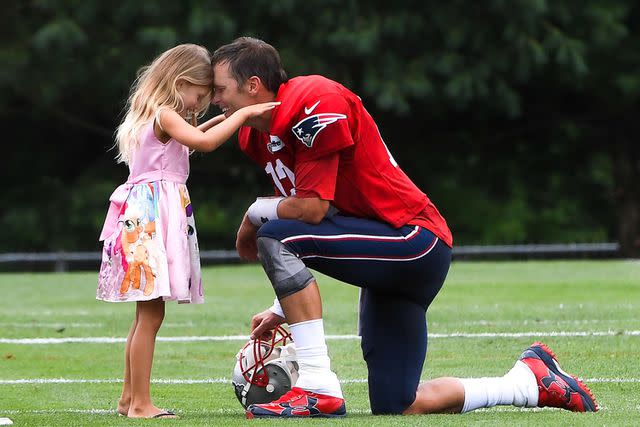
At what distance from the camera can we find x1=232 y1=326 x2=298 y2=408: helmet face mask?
5570mm

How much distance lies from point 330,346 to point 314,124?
3117mm

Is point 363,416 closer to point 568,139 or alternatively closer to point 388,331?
point 388,331

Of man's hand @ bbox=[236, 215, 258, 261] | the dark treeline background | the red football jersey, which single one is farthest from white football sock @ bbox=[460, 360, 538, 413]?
the dark treeline background

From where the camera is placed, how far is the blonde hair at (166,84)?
225 inches

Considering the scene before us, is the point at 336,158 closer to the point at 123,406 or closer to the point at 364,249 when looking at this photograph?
the point at 364,249

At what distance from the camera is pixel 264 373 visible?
559 cm

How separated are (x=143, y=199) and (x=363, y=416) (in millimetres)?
1261

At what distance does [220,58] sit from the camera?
561 centimetres

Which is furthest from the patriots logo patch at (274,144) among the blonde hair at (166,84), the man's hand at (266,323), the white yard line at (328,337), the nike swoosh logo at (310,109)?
the white yard line at (328,337)

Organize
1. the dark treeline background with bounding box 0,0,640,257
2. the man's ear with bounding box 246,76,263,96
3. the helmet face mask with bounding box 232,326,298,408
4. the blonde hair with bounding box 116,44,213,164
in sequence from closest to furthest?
the man's ear with bounding box 246,76,263,96 → the helmet face mask with bounding box 232,326,298,408 → the blonde hair with bounding box 116,44,213,164 → the dark treeline background with bounding box 0,0,640,257

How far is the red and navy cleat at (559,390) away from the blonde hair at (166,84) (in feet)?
5.69

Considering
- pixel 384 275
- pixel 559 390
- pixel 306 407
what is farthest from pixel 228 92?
pixel 559 390

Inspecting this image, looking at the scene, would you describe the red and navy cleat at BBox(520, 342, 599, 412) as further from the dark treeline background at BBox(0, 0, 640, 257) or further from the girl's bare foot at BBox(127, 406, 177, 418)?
the dark treeline background at BBox(0, 0, 640, 257)

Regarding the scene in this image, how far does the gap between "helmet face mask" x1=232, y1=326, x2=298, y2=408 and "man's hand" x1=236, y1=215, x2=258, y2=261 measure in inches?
14.4
